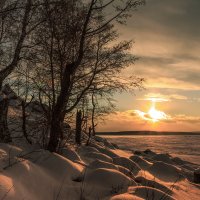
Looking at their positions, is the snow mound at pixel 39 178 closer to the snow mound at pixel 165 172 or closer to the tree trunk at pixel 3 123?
the tree trunk at pixel 3 123

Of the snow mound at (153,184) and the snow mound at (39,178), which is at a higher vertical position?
the snow mound at (39,178)

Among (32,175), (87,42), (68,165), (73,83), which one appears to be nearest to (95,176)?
(68,165)

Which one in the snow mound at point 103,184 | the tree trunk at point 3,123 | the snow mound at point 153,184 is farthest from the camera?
the tree trunk at point 3,123

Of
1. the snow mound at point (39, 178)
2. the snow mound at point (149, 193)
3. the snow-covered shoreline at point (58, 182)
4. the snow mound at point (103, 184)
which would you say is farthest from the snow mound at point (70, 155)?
the snow mound at point (149, 193)

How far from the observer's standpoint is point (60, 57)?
11.5 m

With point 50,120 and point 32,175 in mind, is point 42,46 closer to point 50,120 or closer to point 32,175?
point 50,120

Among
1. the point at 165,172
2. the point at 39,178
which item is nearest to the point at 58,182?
the point at 39,178

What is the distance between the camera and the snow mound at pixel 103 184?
20.5ft

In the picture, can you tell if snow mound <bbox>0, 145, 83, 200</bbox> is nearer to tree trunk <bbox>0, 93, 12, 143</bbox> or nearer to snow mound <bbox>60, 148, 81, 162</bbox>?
snow mound <bbox>60, 148, 81, 162</bbox>

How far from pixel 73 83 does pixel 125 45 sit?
105 inches

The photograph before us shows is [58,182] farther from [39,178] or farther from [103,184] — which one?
[103,184]

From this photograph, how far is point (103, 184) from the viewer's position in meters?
6.55

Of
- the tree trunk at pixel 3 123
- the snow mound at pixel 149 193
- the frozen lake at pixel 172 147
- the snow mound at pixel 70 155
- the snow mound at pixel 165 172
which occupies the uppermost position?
the tree trunk at pixel 3 123

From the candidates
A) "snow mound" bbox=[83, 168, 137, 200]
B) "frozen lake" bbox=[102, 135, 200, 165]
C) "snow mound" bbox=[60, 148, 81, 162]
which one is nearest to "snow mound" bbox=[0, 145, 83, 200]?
"snow mound" bbox=[83, 168, 137, 200]
